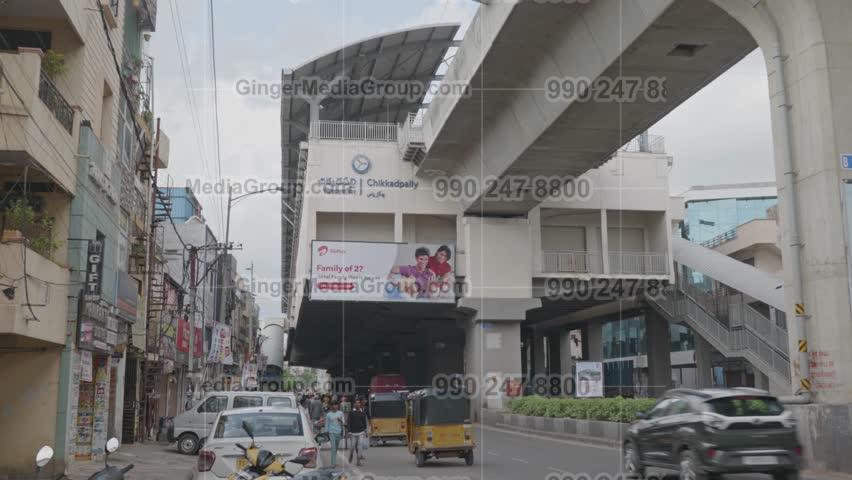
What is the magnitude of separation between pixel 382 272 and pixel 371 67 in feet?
45.4

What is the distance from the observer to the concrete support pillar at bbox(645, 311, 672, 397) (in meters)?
47.9

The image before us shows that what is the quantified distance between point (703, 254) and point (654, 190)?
4325 mm

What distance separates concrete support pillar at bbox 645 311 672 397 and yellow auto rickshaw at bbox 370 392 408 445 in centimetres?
2257

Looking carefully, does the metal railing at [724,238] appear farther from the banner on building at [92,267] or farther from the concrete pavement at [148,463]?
the banner on building at [92,267]

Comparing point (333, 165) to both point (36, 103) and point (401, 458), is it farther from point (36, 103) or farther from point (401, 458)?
point (36, 103)

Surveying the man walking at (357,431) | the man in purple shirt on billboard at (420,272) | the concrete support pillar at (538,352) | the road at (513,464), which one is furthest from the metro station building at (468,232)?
the man walking at (357,431)

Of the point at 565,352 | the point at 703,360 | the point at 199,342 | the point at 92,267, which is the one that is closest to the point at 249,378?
the point at 199,342

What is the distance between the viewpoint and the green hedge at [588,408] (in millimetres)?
24781

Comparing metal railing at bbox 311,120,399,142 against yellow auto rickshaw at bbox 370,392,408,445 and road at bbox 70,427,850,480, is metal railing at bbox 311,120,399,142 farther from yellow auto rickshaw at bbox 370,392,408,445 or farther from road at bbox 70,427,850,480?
road at bbox 70,427,850,480

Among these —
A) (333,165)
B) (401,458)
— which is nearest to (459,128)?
(333,165)

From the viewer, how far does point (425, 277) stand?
43.0m

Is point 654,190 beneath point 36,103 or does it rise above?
above

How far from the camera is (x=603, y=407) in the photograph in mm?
26266

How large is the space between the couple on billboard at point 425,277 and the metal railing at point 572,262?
5.40m
